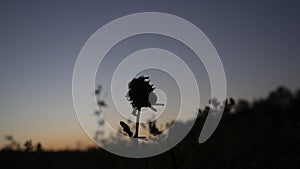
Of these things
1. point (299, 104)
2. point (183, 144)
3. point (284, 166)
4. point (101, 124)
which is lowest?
point (284, 166)

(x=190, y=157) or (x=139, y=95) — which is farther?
(x=190, y=157)

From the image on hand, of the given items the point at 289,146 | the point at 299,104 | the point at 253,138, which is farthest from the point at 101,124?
the point at 299,104

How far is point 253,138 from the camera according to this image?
15.6m

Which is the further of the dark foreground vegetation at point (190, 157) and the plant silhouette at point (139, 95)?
the dark foreground vegetation at point (190, 157)

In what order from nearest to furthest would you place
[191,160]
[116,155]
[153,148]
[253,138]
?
[153,148] < [191,160] < [116,155] < [253,138]

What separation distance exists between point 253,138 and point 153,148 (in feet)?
31.7

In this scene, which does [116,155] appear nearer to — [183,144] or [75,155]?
[183,144]

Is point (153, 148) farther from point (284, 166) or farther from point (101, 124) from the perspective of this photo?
point (284, 166)

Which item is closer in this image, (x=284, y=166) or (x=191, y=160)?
(x=191, y=160)

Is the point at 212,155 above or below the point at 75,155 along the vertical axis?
below

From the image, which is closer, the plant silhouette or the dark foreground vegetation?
the plant silhouette

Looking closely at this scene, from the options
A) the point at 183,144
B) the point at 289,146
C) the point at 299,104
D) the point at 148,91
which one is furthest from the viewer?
the point at 299,104

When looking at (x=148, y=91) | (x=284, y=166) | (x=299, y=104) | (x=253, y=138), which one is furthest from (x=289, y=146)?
(x=299, y=104)

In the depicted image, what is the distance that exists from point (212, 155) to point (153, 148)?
3.00 meters
